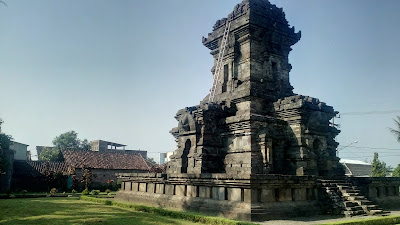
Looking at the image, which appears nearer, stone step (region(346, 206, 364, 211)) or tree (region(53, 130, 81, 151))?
stone step (region(346, 206, 364, 211))

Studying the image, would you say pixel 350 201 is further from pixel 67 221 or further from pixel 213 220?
pixel 67 221

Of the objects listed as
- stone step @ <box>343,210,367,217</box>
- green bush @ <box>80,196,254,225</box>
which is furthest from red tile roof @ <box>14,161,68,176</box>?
stone step @ <box>343,210,367,217</box>

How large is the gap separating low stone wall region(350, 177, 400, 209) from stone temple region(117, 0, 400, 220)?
0.19 ft

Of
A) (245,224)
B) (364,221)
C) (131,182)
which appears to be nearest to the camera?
(245,224)

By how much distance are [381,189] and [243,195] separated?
8.99m

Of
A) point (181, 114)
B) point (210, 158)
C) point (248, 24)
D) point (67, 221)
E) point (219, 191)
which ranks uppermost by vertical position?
point (248, 24)

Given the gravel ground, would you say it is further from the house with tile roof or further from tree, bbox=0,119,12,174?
the house with tile roof

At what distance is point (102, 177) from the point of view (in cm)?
4084

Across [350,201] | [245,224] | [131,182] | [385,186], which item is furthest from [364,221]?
[131,182]

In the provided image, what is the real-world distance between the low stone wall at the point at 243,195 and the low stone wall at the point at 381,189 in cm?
353

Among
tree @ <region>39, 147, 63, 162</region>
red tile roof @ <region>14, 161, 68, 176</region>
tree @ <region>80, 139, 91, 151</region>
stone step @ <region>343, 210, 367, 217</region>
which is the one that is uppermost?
tree @ <region>80, 139, 91, 151</region>

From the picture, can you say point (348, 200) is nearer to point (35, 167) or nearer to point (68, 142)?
point (35, 167)

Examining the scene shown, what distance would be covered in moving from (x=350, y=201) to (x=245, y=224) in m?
6.34

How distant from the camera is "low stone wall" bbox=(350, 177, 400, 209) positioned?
1645cm
